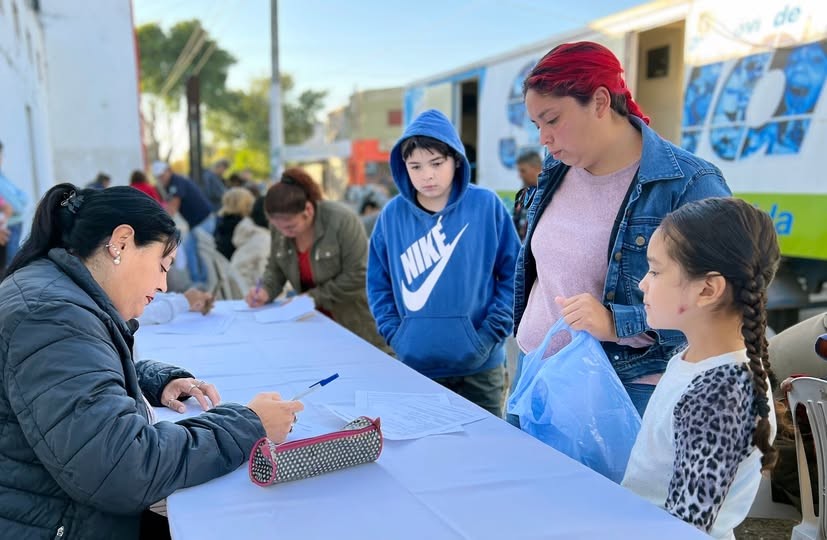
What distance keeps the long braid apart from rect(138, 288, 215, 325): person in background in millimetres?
2343

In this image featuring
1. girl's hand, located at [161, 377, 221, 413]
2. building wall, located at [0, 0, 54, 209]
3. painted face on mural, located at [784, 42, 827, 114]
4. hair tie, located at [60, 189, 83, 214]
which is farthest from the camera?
building wall, located at [0, 0, 54, 209]

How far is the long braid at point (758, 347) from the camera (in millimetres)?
1078

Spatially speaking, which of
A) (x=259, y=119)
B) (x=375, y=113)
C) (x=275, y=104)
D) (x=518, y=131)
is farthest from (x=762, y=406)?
(x=259, y=119)

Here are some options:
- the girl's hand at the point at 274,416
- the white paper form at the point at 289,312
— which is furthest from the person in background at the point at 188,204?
the girl's hand at the point at 274,416

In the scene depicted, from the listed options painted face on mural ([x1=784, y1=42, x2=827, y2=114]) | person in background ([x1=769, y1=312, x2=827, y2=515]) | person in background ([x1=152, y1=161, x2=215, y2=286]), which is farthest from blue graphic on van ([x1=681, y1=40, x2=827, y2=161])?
person in background ([x1=152, y1=161, x2=215, y2=286])

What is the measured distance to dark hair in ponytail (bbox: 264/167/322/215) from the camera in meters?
3.02

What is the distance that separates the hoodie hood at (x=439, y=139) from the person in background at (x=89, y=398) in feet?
3.62

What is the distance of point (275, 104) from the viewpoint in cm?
1198

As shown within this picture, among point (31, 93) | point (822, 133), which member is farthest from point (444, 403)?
point (31, 93)

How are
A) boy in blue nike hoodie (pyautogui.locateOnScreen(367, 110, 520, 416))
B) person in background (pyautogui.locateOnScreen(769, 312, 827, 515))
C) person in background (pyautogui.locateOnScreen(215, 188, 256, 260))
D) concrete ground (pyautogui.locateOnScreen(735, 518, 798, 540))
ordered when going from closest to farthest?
1. person in background (pyautogui.locateOnScreen(769, 312, 827, 515))
2. boy in blue nike hoodie (pyautogui.locateOnScreen(367, 110, 520, 416))
3. concrete ground (pyautogui.locateOnScreen(735, 518, 798, 540))
4. person in background (pyautogui.locateOnScreen(215, 188, 256, 260))

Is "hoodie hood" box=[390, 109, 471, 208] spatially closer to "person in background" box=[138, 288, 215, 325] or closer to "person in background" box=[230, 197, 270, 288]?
"person in background" box=[138, 288, 215, 325]

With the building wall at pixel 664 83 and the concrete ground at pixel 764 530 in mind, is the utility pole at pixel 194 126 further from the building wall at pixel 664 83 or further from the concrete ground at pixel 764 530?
the concrete ground at pixel 764 530

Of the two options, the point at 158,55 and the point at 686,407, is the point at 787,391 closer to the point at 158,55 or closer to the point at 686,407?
the point at 686,407

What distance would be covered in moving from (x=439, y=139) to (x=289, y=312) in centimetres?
114
